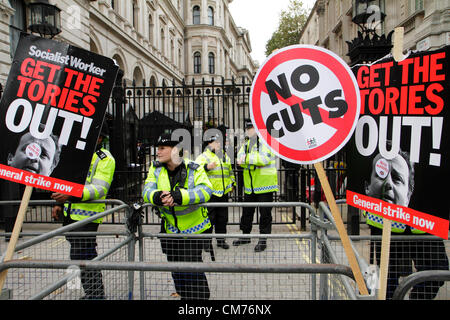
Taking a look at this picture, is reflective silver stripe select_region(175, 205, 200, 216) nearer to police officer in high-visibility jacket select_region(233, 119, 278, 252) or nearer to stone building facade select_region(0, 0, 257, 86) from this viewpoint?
police officer in high-visibility jacket select_region(233, 119, 278, 252)

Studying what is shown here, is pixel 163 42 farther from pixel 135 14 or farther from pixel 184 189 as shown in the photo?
pixel 184 189

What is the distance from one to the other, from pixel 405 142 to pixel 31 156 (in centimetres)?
239

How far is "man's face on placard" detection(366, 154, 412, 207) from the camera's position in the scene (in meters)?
1.80

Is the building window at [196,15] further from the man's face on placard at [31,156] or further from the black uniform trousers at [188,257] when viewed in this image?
the man's face on placard at [31,156]

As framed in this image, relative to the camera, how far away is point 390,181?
186 centimetres

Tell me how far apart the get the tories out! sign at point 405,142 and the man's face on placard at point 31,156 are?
2.09m

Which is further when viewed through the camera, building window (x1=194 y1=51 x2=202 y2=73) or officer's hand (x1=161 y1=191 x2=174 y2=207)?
building window (x1=194 y1=51 x2=202 y2=73)

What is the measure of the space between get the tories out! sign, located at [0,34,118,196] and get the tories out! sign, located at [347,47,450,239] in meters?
1.80

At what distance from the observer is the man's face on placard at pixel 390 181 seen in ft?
5.91

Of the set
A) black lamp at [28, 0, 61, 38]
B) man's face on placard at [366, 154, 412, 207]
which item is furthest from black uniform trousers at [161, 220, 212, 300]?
black lamp at [28, 0, 61, 38]

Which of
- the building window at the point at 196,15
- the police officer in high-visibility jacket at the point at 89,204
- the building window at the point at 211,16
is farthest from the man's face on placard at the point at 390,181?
the building window at the point at 211,16

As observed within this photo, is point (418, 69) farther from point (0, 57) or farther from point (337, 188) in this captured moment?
point (0, 57)
